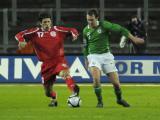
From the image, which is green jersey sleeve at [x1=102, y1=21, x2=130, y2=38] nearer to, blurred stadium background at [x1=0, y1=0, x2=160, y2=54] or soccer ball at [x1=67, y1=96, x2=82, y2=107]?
soccer ball at [x1=67, y1=96, x2=82, y2=107]

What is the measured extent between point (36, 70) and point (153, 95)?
674 centimetres

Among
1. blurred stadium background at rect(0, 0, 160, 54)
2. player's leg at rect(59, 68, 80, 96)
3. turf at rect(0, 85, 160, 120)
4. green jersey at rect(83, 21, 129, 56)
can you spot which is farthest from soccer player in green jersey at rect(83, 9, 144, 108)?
blurred stadium background at rect(0, 0, 160, 54)

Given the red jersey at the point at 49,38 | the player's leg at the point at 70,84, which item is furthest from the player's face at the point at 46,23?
the player's leg at the point at 70,84

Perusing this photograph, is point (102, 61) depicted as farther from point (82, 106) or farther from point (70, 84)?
point (82, 106)

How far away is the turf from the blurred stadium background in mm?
8006

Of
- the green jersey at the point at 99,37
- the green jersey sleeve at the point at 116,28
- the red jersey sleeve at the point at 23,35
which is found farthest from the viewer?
the red jersey sleeve at the point at 23,35

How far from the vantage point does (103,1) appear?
33938 mm

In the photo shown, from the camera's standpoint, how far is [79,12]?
110 ft

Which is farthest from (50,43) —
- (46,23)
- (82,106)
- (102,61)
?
(82,106)

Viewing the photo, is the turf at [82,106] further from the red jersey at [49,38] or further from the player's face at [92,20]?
the player's face at [92,20]

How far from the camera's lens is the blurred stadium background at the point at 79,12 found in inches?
1287

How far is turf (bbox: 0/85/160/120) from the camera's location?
44.2 feet

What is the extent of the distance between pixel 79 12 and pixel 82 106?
17272mm

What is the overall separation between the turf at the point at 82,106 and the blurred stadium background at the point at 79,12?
801 centimetres
